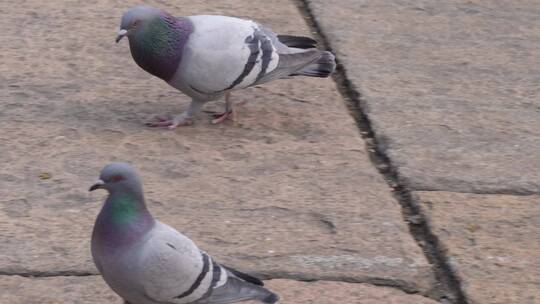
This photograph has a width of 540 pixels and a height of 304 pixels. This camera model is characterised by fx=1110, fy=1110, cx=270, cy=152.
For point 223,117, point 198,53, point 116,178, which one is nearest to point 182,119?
point 223,117

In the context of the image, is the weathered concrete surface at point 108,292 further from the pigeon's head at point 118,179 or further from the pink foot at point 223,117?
the pink foot at point 223,117

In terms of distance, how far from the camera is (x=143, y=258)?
3117mm

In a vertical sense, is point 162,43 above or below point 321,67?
above

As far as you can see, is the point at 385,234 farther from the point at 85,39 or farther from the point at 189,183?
the point at 85,39

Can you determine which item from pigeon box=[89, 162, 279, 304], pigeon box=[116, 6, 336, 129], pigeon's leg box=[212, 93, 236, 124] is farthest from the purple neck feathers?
pigeon box=[89, 162, 279, 304]

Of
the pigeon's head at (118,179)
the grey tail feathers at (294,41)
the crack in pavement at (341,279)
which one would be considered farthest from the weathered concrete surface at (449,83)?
the pigeon's head at (118,179)

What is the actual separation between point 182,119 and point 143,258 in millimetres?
1805

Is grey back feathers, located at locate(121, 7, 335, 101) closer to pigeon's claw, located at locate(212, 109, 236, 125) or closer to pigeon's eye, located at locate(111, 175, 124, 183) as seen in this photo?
pigeon's claw, located at locate(212, 109, 236, 125)

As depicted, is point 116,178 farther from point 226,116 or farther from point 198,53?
point 226,116

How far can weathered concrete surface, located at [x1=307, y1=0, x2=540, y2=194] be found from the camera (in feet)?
15.1

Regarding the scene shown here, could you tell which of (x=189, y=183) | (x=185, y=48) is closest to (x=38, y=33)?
(x=185, y=48)

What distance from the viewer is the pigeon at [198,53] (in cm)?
467

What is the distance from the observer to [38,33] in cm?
574

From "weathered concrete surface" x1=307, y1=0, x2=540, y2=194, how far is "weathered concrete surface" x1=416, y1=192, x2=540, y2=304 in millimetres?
141
